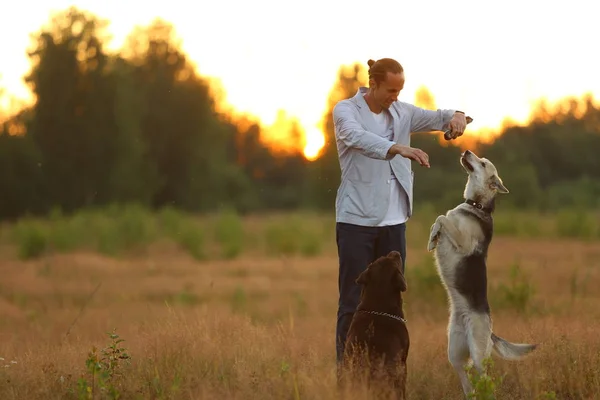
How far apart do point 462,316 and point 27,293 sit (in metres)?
12.3

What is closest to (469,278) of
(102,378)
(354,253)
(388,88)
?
(354,253)

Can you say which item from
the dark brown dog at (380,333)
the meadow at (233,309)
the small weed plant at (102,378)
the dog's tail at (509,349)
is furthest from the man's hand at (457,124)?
the small weed plant at (102,378)

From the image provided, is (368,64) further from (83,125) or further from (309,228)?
(83,125)

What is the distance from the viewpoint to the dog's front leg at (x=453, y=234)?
613 cm

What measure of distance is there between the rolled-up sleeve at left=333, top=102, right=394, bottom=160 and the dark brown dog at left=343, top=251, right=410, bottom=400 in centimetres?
73

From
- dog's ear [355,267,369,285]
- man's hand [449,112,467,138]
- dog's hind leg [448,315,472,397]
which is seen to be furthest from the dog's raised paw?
dog's ear [355,267,369,285]

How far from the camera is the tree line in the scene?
3891cm

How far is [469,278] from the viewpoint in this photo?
6.04 metres

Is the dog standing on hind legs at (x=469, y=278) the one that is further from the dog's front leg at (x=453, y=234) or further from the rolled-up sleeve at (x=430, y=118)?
the rolled-up sleeve at (x=430, y=118)

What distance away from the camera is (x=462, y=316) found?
6.00 meters

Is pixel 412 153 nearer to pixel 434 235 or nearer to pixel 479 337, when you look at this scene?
pixel 434 235

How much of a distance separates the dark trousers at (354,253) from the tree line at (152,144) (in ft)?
92.6

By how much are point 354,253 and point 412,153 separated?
106 cm

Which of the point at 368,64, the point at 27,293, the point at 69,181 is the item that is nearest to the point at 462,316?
the point at 368,64
